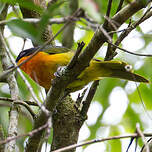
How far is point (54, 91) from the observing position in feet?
8.29

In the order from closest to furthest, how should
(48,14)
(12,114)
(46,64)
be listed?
(48,14), (12,114), (46,64)

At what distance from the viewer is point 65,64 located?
347 cm

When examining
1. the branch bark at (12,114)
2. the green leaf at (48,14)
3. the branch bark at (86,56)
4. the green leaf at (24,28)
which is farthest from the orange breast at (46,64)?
the green leaf at (48,14)

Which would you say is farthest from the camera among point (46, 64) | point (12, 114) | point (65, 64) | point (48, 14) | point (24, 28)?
point (46, 64)

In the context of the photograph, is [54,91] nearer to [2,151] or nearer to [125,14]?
[2,151]

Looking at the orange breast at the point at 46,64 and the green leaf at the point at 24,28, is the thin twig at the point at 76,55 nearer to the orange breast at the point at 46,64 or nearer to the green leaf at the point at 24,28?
the green leaf at the point at 24,28

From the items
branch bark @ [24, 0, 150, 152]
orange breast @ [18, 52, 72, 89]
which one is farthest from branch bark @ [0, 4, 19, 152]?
orange breast @ [18, 52, 72, 89]

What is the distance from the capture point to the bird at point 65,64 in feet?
10.7

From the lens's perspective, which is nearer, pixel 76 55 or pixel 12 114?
pixel 76 55

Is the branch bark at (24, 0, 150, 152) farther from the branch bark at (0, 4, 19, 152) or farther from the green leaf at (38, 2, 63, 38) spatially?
the green leaf at (38, 2, 63, 38)

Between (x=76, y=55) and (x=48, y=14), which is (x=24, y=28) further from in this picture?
(x=76, y=55)

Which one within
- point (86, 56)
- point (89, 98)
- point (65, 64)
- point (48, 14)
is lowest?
point (48, 14)

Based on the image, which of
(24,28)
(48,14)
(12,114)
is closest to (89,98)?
(12,114)

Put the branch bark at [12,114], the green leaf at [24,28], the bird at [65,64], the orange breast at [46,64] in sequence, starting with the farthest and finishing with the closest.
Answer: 1. the orange breast at [46,64]
2. the bird at [65,64]
3. the branch bark at [12,114]
4. the green leaf at [24,28]
